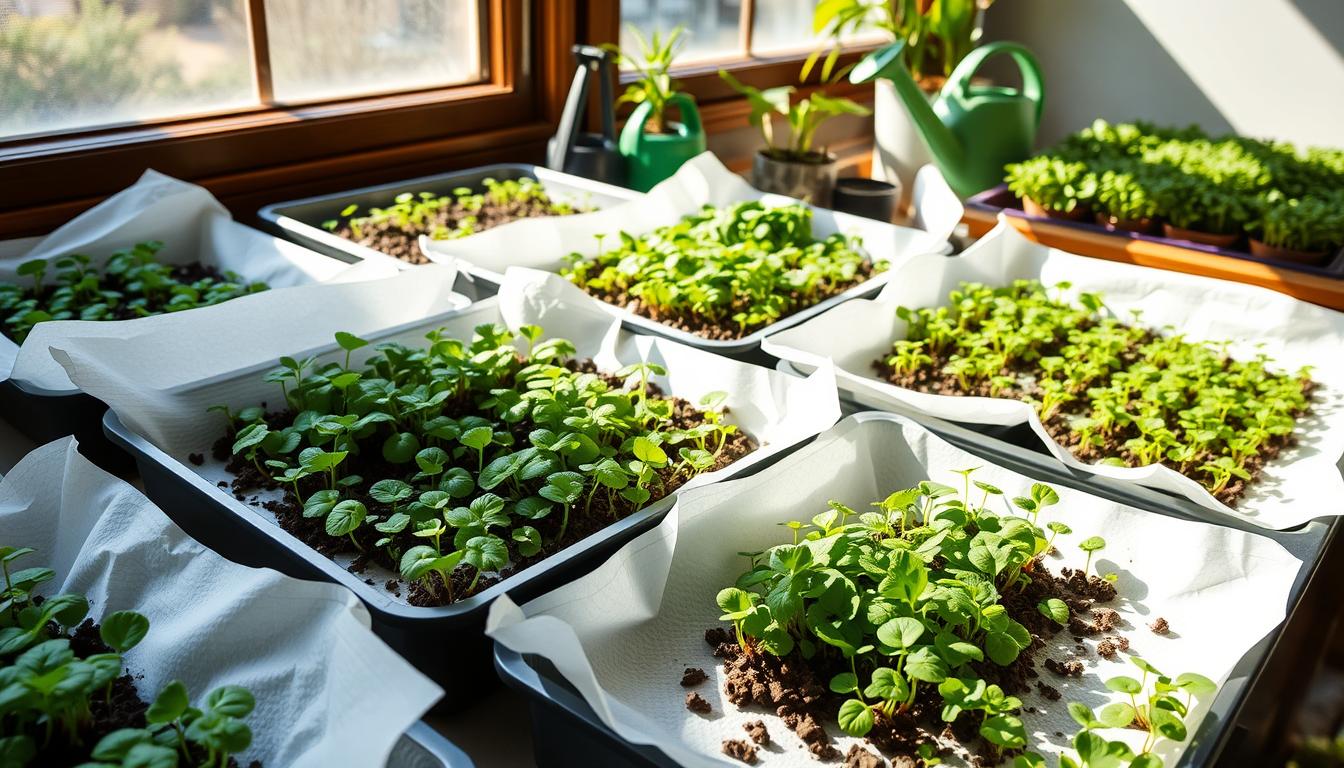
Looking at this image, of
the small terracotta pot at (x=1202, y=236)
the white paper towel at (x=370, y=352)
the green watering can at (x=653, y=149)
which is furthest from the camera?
the green watering can at (x=653, y=149)

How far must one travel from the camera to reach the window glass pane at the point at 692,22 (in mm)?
1827

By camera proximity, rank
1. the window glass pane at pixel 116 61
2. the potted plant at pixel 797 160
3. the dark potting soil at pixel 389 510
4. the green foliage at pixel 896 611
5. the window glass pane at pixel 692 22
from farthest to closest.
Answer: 1. the window glass pane at pixel 692 22
2. the potted plant at pixel 797 160
3. the window glass pane at pixel 116 61
4. the dark potting soil at pixel 389 510
5. the green foliage at pixel 896 611

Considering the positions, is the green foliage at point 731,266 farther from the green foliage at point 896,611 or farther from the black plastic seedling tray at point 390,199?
the green foliage at point 896,611

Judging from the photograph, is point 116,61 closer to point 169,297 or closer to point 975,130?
point 169,297

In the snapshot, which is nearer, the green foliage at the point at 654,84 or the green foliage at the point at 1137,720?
the green foliage at the point at 1137,720

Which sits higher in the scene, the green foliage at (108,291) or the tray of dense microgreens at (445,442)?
the green foliage at (108,291)

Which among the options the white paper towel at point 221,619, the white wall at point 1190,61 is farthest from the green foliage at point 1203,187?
the white paper towel at point 221,619

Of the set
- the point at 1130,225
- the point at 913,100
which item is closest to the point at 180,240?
the point at 913,100

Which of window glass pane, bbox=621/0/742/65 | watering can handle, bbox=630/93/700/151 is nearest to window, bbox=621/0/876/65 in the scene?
window glass pane, bbox=621/0/742/65

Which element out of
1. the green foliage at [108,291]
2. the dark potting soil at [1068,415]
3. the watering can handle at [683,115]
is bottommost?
the dark potting soil at [1068,415]

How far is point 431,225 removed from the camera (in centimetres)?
142

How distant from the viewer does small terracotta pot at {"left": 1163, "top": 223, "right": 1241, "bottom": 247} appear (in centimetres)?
144

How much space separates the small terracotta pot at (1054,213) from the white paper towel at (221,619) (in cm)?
123

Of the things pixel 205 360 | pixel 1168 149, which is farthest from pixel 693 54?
pixel 205 360
